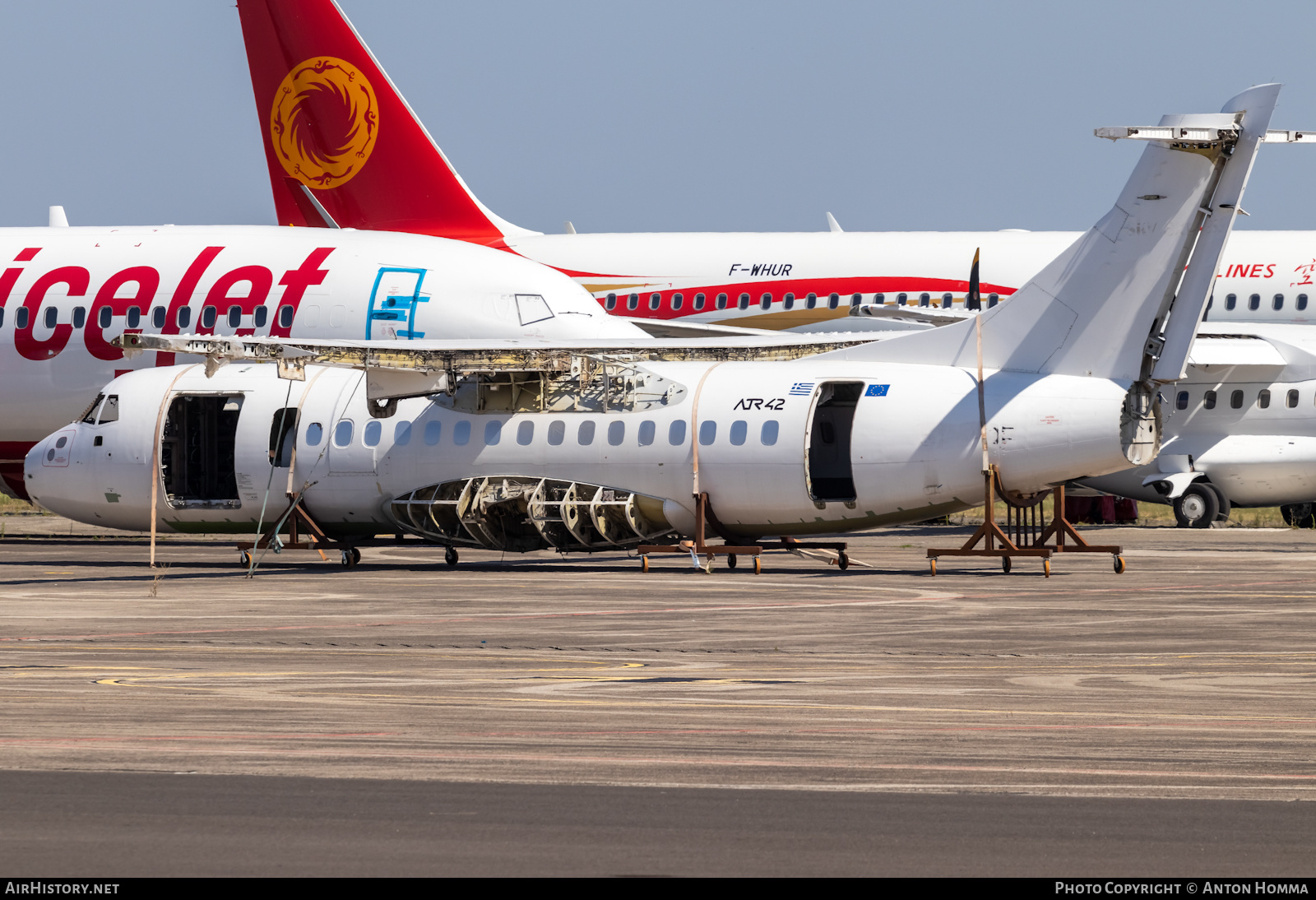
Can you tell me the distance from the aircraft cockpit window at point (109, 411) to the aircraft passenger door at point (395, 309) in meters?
5.16

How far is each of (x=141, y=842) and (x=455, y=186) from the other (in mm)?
41613

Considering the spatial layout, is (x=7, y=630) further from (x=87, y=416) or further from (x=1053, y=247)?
(x=1053, y=247)

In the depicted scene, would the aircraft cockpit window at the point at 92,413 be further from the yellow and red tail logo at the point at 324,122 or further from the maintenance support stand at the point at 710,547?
the yellow and red tail logo at the point at 324,122

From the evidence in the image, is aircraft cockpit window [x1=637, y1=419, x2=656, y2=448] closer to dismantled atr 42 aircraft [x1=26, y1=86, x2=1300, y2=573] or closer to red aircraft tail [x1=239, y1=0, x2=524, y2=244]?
dismantled atr 42 aircraft [x1=26, y1=86, x2=1300, y2=573]

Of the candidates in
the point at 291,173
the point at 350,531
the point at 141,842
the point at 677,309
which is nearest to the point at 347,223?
the point at 291,173

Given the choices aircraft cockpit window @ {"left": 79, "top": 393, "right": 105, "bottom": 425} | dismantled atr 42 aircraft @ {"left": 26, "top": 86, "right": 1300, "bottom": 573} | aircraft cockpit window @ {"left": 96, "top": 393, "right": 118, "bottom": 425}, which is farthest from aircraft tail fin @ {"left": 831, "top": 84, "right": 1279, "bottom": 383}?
aircraft cockpit window @ {"left": 79, "top": 393, "right": 105, "bottom": 425}

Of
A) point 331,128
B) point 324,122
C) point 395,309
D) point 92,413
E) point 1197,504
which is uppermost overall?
point 324,122

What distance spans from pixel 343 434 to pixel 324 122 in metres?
17.4

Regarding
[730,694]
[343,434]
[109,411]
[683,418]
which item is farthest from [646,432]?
[730,694]

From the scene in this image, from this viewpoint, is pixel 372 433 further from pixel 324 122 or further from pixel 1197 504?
pixel 1197 504

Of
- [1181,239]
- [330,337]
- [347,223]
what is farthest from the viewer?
[347,223]

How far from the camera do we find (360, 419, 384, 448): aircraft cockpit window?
3266 centimetres

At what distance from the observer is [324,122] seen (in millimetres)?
47906

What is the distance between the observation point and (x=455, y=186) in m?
49.9
